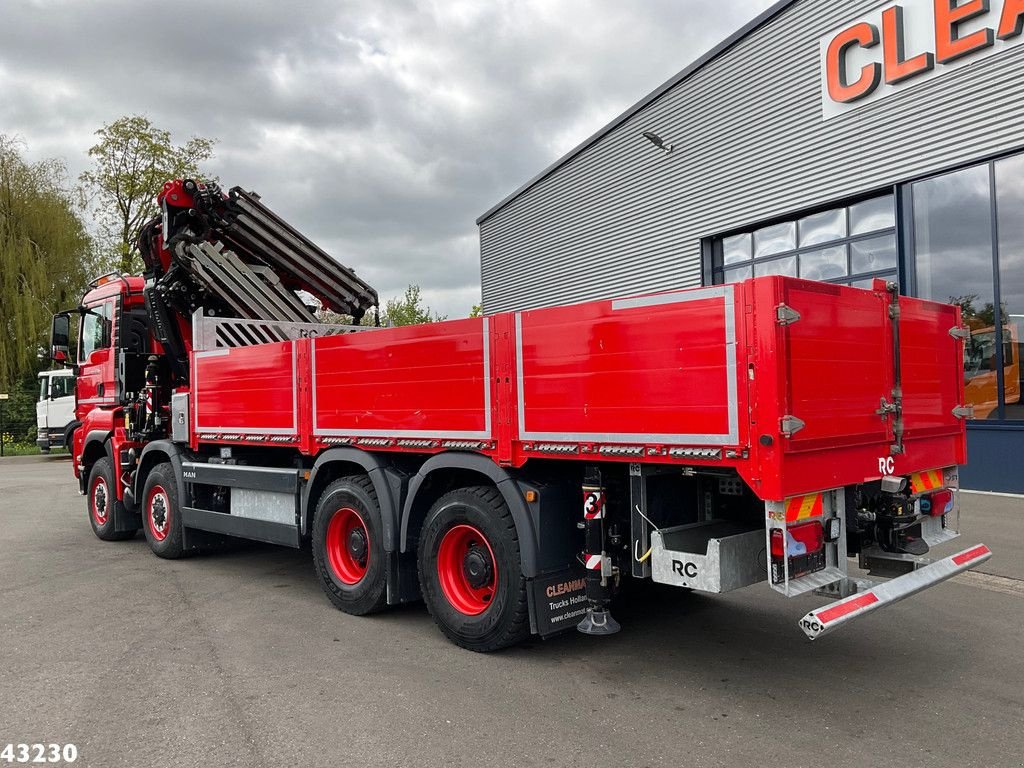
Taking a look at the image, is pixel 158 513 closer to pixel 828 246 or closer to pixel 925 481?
pixel 925 481

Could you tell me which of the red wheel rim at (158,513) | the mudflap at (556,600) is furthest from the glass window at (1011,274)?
the red wheel rim at (158,513)

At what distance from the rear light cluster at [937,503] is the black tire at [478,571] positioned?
2.69m

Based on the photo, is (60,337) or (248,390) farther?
(60,337)

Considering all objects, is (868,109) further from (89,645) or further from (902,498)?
(89,645)

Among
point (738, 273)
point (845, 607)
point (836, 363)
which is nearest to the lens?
point (845, 607)

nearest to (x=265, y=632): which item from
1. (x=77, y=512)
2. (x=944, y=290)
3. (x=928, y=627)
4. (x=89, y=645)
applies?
(x=89, y=645)

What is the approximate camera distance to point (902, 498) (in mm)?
4891

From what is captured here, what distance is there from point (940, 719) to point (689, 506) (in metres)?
1.63

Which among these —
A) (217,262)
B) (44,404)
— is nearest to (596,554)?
(217,262)

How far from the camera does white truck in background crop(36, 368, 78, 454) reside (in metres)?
24.7

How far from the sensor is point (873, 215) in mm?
12406

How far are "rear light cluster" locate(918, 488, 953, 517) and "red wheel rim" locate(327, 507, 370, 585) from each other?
3.87 m

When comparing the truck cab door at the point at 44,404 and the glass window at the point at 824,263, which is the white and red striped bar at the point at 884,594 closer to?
the glass window at the point at 824,263

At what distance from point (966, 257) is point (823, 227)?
2354 millimetres
